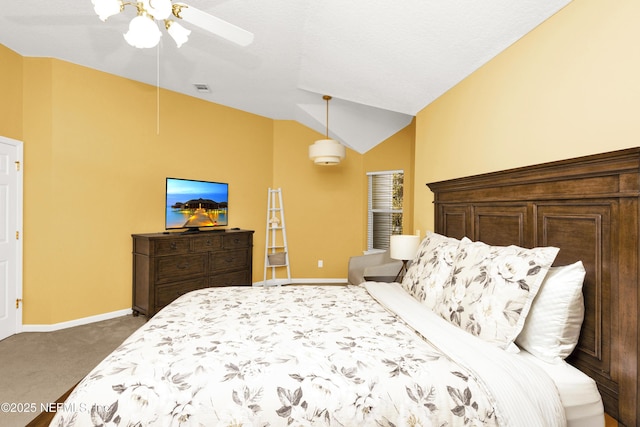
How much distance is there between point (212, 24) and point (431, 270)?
1.85 meters

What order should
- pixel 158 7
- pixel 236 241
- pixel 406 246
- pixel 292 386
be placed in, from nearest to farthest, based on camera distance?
pixel 292 386 < pixel 158 7 < pixel 406 246 < pixel 236 241

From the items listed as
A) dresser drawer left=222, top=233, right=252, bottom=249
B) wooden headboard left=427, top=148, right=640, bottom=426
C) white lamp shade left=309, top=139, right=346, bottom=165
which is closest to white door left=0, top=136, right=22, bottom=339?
dresser drawer left=222, top=233, right=252, bottom=249

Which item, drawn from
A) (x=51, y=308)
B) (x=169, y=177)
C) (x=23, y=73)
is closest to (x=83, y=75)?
(x=23, y=73)

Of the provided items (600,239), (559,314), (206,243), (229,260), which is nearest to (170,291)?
(206,243)

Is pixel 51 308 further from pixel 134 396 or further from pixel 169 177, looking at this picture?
pixel 134 396

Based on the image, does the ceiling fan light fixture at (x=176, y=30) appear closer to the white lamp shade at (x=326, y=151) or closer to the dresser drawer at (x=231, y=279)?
the white lamp shade at (x=326, y=151)

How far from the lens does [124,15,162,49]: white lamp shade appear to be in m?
1.33

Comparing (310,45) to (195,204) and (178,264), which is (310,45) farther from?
(178,264)

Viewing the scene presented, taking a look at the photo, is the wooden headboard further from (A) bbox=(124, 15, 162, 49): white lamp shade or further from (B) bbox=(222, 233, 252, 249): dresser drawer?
(B) bbox=(222, 233, 252, 249): dresser drawer

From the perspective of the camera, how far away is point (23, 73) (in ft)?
10.3

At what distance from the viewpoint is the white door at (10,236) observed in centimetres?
298

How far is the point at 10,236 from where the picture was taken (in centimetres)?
305

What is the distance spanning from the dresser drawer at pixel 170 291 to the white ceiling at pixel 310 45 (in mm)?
2313

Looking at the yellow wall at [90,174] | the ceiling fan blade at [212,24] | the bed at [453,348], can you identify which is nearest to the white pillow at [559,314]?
the bed at [453,348]
